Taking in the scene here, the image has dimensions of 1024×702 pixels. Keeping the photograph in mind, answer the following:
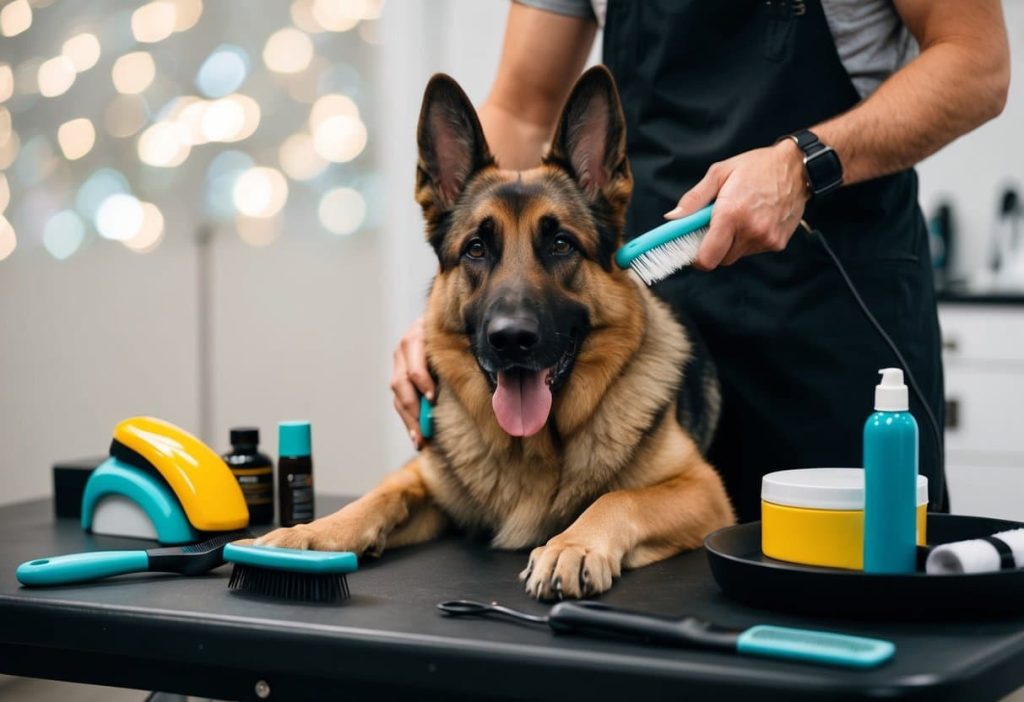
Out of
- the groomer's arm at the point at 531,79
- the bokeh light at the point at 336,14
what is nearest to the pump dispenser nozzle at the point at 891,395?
the groomer's arm at the point at 531,79

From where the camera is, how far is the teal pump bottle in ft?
2.92

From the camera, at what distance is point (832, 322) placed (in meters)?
1.54

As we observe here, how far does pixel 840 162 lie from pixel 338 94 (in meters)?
2.70

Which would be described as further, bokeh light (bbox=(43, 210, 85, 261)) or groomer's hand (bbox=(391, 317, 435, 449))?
bokeh light (bbox=(43, 210, 85, 261))

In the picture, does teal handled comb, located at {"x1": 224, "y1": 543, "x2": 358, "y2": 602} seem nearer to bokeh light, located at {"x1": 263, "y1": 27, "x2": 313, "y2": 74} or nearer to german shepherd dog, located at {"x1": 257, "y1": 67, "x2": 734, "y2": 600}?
german shepherd dog, located at {"x1": 257, "y1": 67, "x2": 734, "y2": 600}

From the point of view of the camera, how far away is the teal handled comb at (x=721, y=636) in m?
0.75

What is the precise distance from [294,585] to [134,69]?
308 centimetres

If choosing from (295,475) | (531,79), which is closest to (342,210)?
(531,79)

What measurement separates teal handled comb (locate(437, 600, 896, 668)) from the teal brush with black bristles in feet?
1.62

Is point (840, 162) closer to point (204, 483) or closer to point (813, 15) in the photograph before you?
point (813, 15)

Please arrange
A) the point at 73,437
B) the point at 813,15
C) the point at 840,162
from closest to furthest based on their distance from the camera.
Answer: the point at 840,162 → the point at 813,15 → the point at 73,437

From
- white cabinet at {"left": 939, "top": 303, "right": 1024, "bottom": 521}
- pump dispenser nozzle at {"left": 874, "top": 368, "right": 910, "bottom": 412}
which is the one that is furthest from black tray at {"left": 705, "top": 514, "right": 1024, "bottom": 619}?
white cabinet at {"left": 939, "top": 303, "right": 1024, "bottom": 521}

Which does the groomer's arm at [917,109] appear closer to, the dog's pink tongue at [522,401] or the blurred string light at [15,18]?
the dog's pink tongue at [522,401]

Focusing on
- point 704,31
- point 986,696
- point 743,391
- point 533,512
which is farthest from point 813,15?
point 986,696
